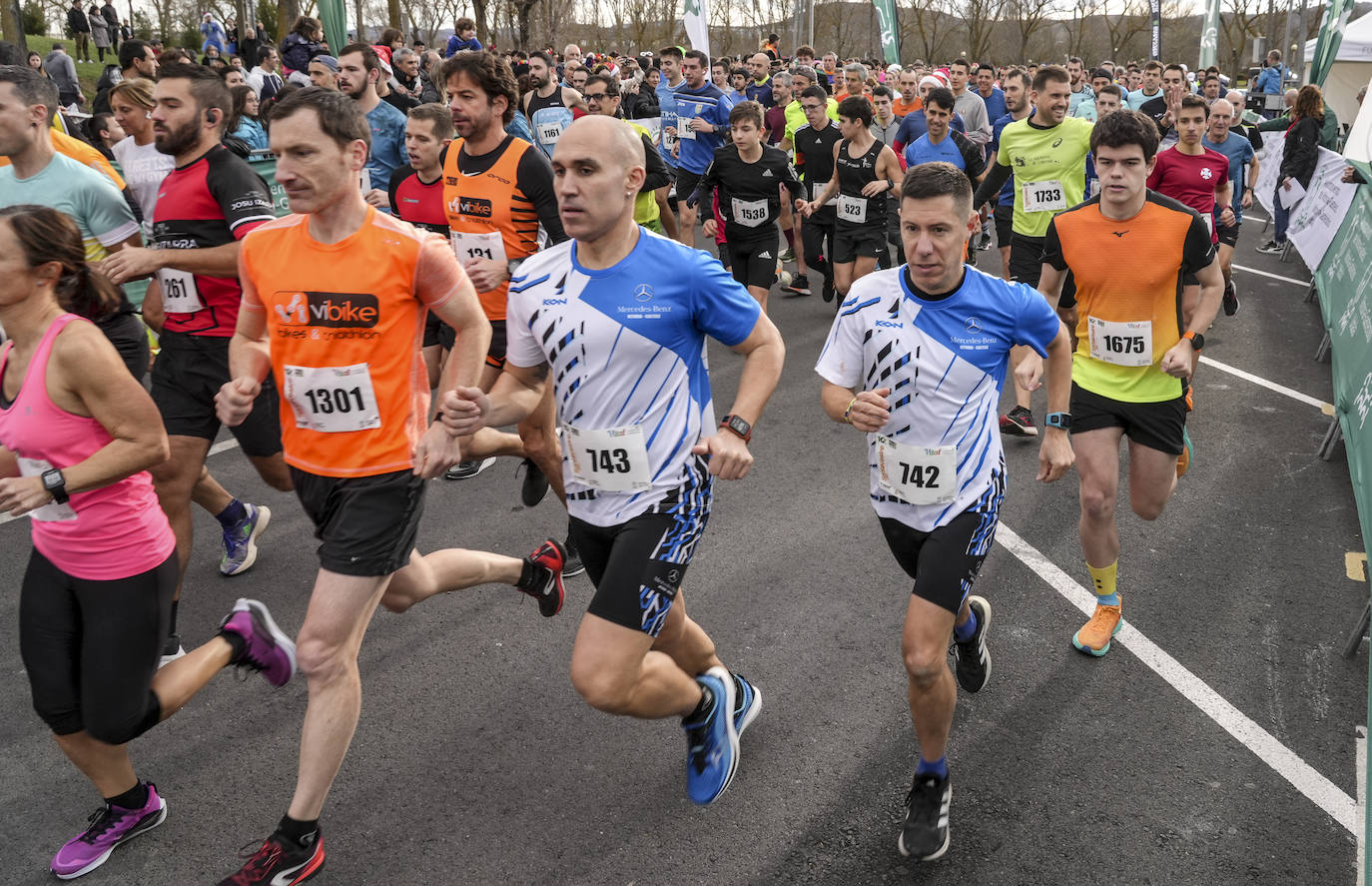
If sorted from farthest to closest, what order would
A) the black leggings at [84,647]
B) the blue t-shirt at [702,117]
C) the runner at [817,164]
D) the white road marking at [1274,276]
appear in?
the white road marking at [1274,276]
the blue t-shirt at [702,117]
the runner at [817,164]
the black leggings at [84,647]

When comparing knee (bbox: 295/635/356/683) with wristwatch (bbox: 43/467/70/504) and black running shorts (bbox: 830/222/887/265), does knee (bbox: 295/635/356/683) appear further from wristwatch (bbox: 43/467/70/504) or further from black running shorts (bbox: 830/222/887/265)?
black running shorts (bbox: 830/222/887/265)

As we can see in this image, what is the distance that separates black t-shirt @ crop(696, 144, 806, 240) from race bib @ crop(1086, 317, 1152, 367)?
4.47 metres

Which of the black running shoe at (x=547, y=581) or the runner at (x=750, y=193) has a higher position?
the runner at (x=750, y=193)

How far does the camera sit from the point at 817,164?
10344 mm

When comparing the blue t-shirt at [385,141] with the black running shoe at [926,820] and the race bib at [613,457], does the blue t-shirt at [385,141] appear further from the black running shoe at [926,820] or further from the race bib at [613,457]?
the black running shoe at [926,820]

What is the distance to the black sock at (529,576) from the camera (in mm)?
4391

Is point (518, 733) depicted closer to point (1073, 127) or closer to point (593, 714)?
point (593, 714)

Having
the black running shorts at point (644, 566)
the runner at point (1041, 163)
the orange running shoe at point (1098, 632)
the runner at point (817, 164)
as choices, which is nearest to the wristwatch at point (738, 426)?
the black running shorts at point (644, 566)

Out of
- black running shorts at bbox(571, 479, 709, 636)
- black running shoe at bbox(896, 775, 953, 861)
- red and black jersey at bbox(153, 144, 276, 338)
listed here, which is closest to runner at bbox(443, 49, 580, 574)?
red and black jersey at bbox(153, 144, 276, 338)

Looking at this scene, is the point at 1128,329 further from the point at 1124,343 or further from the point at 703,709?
the point at 703,709

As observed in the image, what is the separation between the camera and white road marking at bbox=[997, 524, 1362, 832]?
3.50 m

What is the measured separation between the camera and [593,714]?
397cm

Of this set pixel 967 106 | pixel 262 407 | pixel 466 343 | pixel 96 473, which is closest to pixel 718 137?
pixel 967 106

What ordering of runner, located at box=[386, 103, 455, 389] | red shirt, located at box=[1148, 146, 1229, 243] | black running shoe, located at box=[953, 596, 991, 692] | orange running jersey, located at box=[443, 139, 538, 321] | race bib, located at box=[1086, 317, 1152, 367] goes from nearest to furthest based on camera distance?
1. black running shoe, located at box=[953, 596, 991, 692]
2. race bib, located at box=[1086, 317, 1152, 367]
3. orange running jersey, located at box=[443, 139, 538, 321]
4. runner, located at box=[386, 103, 455, 389]
5. red shirt, located at box=[1148, 146, 1229, 243]
